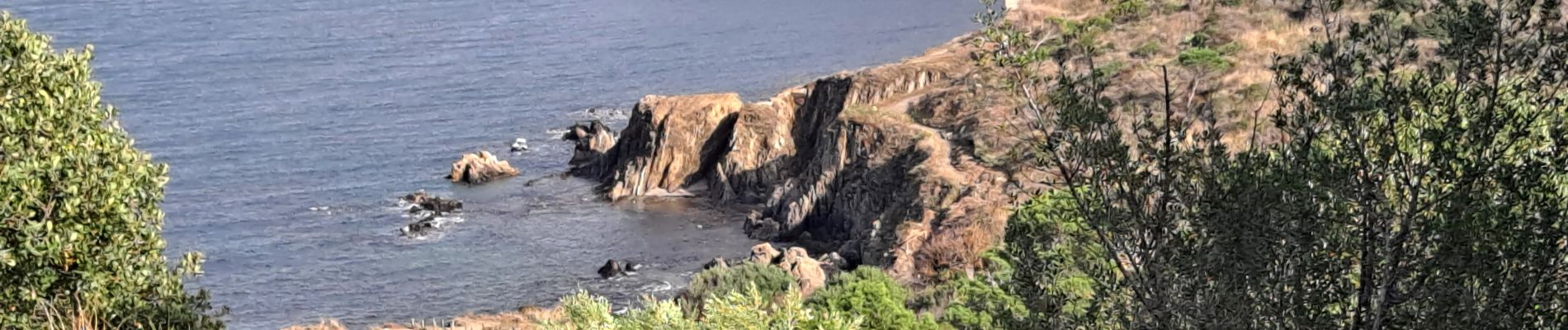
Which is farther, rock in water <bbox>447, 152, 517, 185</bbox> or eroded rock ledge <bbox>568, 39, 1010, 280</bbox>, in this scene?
rock in water <bbox>447, 152, 517, 185</bbox>

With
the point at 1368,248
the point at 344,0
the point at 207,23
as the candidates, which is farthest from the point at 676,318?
the point at 344,0

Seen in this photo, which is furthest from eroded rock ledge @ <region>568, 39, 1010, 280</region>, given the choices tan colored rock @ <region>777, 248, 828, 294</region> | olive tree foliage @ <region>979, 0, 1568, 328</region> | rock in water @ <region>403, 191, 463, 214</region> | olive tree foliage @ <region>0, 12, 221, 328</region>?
olive tree foliage @ <region>979, 0, 1568, 328</region>

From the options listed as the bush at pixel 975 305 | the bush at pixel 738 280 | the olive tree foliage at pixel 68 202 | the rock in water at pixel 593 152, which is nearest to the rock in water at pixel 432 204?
the rock in water at pixel 593 152

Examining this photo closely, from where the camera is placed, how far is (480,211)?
5553cm

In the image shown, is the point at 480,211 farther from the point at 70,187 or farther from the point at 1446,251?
the point at 1446,251

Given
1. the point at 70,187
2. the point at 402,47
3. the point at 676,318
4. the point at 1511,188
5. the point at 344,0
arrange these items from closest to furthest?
the point at 1511,188
the point at 70,187
the point at 676,318
the point at 402,47
the point at 344,0

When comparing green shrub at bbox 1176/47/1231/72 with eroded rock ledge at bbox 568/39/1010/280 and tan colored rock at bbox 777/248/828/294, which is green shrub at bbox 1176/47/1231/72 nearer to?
eroded rock ledge at bbox 568/39/1010/280

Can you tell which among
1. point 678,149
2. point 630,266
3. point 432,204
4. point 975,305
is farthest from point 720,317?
point 432,204

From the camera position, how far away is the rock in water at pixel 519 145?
64625 mm

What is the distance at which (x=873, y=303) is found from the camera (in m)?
25.1

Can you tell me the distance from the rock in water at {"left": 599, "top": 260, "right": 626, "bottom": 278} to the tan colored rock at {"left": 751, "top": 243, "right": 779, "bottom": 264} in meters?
5.21

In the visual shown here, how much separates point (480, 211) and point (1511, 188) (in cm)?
4816

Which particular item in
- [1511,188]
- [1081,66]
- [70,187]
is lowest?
[1081,66]

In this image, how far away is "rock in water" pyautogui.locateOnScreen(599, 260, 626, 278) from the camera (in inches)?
1843
